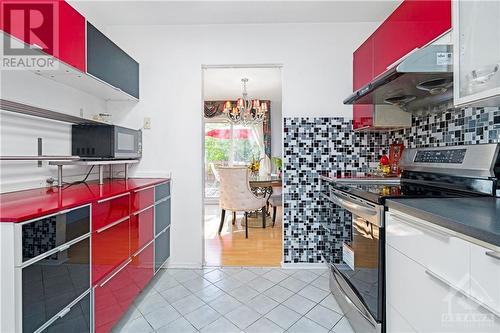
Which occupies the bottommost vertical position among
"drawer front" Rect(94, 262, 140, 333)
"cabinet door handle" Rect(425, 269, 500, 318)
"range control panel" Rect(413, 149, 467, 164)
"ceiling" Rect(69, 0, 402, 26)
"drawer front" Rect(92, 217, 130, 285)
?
"drawer front" Rect(94, 262, 140, 333)

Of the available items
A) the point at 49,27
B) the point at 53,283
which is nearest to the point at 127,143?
the point at 49,27

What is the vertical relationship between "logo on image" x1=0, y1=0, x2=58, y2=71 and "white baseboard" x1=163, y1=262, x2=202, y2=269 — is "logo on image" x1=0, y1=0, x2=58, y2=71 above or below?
above

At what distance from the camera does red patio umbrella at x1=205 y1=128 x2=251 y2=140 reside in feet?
20.6

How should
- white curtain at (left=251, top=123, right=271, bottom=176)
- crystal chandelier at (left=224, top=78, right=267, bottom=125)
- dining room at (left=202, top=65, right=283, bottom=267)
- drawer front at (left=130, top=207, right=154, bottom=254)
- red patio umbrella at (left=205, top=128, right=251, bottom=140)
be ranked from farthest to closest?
red patio umbrella at (left=205, top=128, right=251, bottom=140), white curtain at (left=251, top=123, right=271, bottom=176), crystal chandelier at (left=224, top=78, right=267, bottom=125), dining room at (left=202, top=65, right=283, bottom=267), drawer front at (left=130, top=207, right=154, bottom=254)

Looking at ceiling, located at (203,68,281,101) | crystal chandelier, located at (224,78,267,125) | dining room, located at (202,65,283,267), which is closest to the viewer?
dining room, located at (202,65,283,267)

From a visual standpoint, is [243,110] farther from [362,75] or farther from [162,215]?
[162,215]

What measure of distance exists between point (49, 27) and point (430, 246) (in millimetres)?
2130

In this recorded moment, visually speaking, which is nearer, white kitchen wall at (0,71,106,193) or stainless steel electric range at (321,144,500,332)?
stainless steel electric range at (321,144,500,332)

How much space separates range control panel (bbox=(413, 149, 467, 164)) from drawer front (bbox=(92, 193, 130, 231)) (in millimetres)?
1997

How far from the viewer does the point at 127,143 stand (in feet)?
7.59

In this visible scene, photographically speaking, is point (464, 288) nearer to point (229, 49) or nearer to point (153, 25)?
point (229, 49)

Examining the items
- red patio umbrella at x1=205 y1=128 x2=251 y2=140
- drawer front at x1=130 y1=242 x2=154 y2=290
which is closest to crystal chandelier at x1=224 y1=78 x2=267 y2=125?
red patio umbrella at x1=205 y1=128 x2=251 y2=140

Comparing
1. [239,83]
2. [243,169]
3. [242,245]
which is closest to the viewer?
[242,245]

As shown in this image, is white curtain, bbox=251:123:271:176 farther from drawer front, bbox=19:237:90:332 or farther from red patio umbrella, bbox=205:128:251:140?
drawer front, bbox=19:237:90:332
